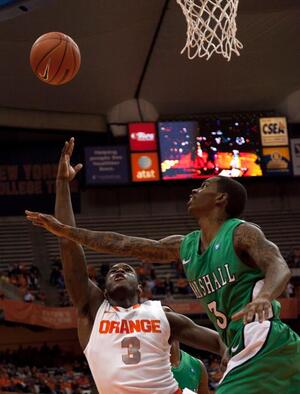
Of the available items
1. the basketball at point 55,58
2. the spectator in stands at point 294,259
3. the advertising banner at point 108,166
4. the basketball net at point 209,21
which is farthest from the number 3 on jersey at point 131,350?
the advertising banner at point 108,166

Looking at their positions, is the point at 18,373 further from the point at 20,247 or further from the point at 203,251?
the point at 203,251

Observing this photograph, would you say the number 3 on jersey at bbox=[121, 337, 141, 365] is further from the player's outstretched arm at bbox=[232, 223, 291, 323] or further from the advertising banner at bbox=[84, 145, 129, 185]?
the advertising banner at bbox=[84, 145, 129, 185]

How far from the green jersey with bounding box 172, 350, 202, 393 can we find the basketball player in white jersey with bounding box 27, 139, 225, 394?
0.78 m

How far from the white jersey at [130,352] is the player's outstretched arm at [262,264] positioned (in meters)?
1.22

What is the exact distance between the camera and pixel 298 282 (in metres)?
20.7

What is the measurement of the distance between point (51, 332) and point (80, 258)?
55.3ft

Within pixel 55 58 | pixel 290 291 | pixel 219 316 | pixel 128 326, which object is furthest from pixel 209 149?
pixel 219 316

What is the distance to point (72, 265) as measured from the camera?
15.5ft

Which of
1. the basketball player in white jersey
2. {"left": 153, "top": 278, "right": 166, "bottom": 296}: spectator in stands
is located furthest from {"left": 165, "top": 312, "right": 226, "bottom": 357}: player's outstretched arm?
{"left": 153, "top": 278, "right": 166, "bottom": 296}: spectator in stands

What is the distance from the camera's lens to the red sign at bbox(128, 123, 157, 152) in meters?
22.5

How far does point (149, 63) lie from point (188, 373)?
50.7 feet

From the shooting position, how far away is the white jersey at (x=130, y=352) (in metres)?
4.46

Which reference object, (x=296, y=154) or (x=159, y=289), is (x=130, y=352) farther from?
(x=296, y=154)

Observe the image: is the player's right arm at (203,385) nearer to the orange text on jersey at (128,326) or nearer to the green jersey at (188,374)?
the green jersey at (188,374)
